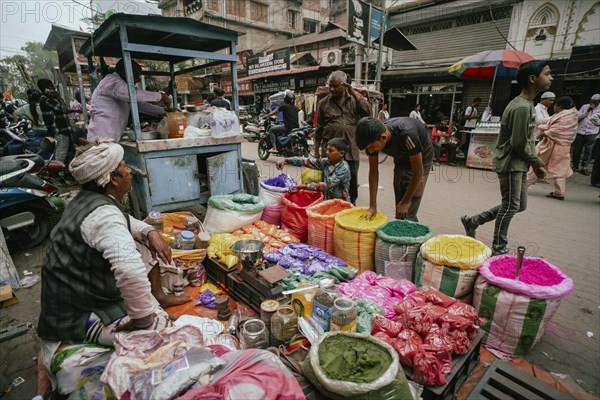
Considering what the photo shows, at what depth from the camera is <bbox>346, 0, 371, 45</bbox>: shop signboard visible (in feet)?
29.2

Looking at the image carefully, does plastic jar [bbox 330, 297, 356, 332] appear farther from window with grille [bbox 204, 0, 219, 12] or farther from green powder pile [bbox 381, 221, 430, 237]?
window with grille [bbox 204, 0, 219, 12]

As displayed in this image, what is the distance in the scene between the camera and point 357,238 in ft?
9.45

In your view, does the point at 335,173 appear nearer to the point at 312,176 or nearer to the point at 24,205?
the point at 312,176

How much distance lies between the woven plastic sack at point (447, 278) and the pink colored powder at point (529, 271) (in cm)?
16

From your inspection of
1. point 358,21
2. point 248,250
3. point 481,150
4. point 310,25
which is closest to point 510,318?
point 248,250

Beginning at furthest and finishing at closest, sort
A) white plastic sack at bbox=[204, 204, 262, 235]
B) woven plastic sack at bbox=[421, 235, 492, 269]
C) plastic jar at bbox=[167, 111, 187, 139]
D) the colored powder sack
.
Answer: plastic jar at bbox=[167, 111, 187, 139], white plastic sack at bbox=[204, 204, 262, 235], the colored powder sack, woven plastic sack at bbox=[421, 235, 492, 269]

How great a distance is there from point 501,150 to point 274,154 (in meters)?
8.52

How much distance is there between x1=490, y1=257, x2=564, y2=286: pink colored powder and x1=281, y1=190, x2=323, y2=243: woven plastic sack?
6.21 ft

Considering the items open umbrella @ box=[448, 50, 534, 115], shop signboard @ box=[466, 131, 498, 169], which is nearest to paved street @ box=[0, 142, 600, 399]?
shop signboard @ box=[466, 131, 498, 169]

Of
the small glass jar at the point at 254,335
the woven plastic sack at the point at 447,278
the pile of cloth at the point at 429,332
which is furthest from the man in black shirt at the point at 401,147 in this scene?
the small glass jar at the point at 254,335

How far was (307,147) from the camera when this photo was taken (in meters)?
9.36

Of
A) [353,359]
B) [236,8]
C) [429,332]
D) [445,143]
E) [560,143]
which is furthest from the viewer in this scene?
[236,8]

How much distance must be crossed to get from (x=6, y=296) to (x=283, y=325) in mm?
2755

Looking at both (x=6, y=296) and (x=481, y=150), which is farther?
(x=481, y=150)
